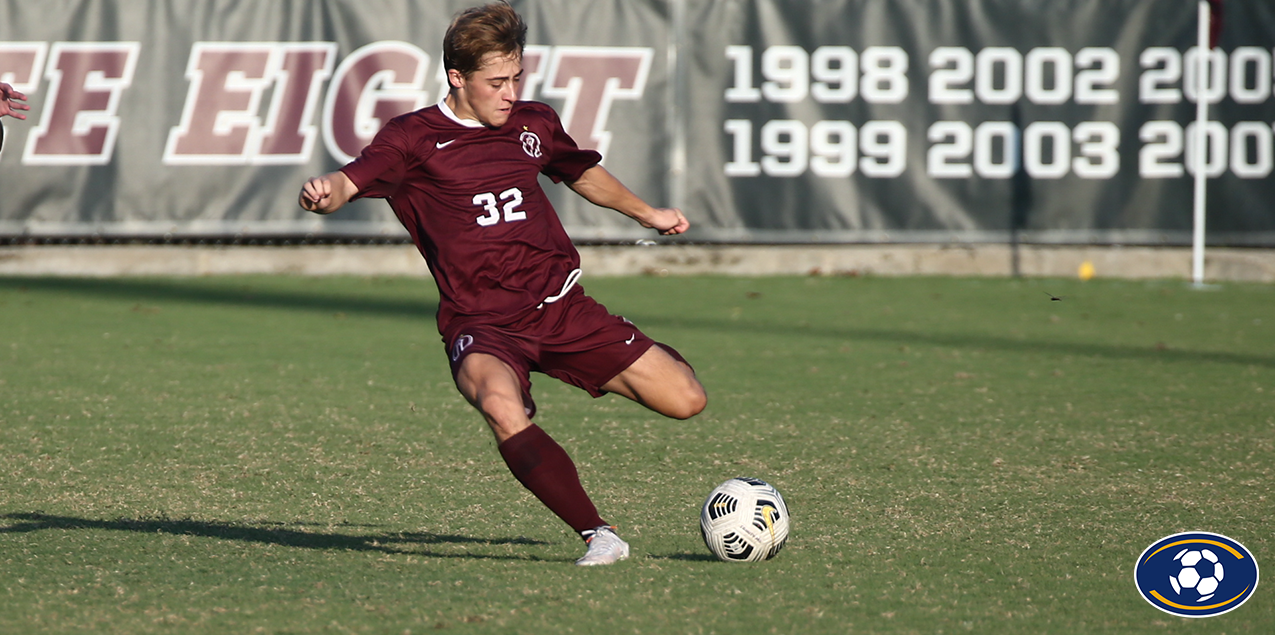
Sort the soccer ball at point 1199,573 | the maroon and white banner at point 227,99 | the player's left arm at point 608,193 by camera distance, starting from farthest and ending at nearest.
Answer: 1. the maroon and white banner at point 227,99
2. the player's left arm at point 608,193
3. the soccer ball at point 1199,573

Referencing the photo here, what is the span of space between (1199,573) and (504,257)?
88.9 inches

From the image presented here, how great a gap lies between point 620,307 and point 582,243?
228 centimetres

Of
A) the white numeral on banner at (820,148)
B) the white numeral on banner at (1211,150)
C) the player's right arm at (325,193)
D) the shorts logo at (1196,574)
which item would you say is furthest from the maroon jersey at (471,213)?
the white numeral on banner at (1211,150)

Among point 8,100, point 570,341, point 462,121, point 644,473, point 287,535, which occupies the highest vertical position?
point 8,100

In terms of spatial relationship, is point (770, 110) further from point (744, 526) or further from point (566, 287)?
Result: point (744, 526)

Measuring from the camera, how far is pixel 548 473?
4.09 metres

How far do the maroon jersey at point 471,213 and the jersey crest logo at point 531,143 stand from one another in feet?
0.14

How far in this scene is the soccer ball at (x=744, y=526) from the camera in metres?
4.20

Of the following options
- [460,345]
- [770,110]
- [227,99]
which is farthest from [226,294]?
[460,345]

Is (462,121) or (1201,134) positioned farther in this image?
(1201,134)

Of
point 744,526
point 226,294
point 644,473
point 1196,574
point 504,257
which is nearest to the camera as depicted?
point 1196,574

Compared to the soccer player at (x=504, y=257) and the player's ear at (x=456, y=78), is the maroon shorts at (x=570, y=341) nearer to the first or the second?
the soccer player at (x=504, y=257)

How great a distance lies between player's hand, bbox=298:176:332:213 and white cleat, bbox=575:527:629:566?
123 centimetres

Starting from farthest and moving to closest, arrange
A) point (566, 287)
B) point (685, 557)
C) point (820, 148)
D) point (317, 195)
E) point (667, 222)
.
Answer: point (820, 148), point (667, 222), point (566, 287), point (685, 557), point (317, 195)
